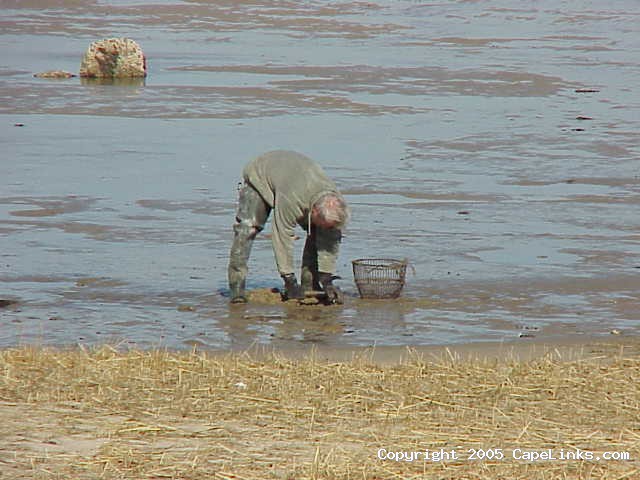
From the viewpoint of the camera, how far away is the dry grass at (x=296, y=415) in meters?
6.90

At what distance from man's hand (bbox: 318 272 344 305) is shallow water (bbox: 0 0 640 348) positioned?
0.16 m

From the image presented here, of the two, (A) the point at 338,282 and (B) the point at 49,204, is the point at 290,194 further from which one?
(B) the point at 49,204

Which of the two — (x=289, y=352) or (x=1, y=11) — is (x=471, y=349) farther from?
(x=1, y=11)

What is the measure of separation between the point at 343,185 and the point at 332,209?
6297 millimetres

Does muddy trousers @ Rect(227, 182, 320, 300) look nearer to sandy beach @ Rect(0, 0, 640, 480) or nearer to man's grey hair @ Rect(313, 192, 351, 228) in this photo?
sandy beach @ Rect(0, 0, 640, 480)

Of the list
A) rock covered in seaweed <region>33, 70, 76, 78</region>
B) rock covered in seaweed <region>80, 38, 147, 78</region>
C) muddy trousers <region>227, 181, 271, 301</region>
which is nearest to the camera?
muddy trousers <region>227, 181, 271, 301</region>

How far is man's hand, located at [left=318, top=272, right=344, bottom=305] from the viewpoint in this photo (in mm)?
11586

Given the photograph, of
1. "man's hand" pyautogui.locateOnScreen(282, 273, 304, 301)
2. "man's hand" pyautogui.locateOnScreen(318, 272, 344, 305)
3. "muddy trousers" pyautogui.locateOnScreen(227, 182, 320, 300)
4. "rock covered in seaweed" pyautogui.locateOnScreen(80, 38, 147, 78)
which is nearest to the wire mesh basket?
"man's hand" pyautogui.locateOnScreen(318, 272, 344, 305)

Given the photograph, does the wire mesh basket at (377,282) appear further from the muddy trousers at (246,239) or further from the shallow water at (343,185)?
the muddy trousers at (246,239)

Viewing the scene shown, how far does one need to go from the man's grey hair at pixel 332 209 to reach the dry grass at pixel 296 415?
170 cm

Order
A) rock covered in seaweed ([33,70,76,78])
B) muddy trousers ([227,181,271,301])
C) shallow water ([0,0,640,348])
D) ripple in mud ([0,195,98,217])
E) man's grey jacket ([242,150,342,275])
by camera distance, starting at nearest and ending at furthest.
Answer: man's grey jacket ([242,150,342,275]), shallow water ([0,0,640,348]), muddy trousers ([227,181,271,301]), ripple in mud ([0,195,98,217]), rock covered in seaweed ([33,70,76,78])

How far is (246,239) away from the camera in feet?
38.9

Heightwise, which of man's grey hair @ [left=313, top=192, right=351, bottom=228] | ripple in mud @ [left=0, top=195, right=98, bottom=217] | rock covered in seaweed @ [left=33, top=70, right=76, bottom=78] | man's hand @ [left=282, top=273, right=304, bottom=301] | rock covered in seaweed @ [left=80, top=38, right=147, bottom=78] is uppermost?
man's grey hair @ [left=313, top=192, right=351, bottom=228]

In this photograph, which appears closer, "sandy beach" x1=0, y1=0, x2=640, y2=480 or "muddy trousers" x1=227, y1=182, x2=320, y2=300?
"sandy beach" x1=0, y1=0, x2=640, y2=480
